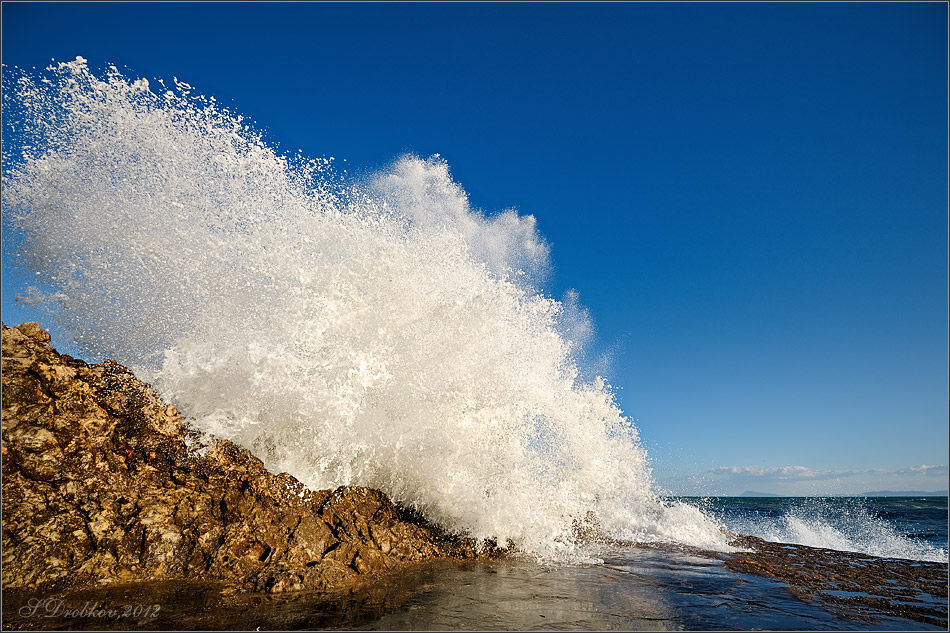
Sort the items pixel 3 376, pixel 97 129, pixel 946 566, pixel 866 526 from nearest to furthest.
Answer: pixel 3 376 → pixel 97 129 → pixel 946 566 → pixel 866 526

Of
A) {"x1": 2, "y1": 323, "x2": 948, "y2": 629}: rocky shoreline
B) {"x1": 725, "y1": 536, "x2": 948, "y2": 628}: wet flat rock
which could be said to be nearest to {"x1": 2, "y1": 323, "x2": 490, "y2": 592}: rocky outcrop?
{"x1": 2, "y1": 323, "x2": 948, "y2": 629}: rocky shoreline

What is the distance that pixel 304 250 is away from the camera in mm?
8664

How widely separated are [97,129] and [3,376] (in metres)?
4.90

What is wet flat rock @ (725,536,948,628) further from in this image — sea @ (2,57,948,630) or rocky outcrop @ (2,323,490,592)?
rocky outcrop @ (2,323,490,592)

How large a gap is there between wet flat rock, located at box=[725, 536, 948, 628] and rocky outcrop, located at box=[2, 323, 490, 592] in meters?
5.40

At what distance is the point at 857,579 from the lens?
695cm

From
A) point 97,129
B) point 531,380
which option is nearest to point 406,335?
point 531,380

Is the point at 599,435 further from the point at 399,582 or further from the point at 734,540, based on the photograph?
the point at 399,582

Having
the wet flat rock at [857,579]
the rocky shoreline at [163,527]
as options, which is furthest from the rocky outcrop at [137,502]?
the wet flat rock at [857,579]

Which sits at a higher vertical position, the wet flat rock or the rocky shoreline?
the rocky shoreline

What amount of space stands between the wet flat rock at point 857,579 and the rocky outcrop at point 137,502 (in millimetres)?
5403

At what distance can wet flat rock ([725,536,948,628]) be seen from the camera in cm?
540

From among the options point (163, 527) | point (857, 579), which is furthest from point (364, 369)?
point (857, 579)

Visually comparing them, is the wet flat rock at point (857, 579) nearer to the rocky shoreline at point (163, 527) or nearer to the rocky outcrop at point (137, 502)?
the rocky shoreline at point (163, 527)
